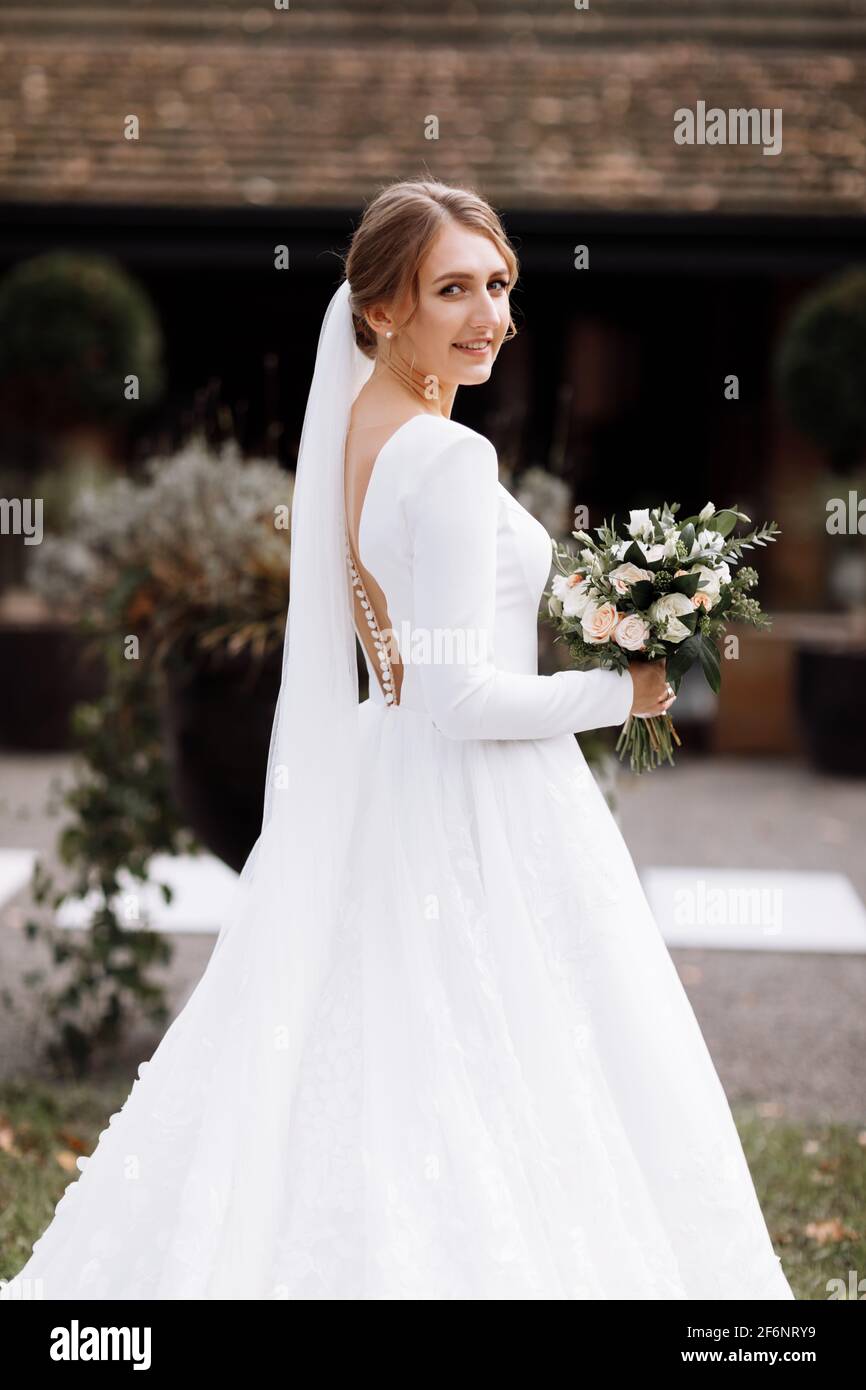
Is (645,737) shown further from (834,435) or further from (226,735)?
(834,435)

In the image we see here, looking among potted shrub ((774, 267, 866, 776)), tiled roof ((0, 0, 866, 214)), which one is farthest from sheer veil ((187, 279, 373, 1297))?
tiled roof ((0, 0, 866, 214))

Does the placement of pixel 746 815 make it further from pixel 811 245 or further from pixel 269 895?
pixel 269 895

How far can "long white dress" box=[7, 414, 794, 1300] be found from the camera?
2352mm

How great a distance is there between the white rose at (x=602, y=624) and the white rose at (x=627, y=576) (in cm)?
4

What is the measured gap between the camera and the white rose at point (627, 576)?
8.15ft

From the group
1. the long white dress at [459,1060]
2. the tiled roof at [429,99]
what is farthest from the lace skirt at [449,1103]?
the tiled roof at [429,99]

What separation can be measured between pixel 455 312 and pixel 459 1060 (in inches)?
48.0

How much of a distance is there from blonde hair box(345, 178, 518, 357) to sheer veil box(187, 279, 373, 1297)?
0.47ft

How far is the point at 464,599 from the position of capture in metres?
2.35

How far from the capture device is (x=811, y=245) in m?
10.7

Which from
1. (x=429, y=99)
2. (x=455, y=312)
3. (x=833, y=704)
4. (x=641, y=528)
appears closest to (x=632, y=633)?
(x=641, y=528)

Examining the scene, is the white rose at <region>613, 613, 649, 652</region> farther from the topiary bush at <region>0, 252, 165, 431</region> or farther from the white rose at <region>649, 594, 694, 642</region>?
the topiary bush at <region>0, 252, 165, 431</region>

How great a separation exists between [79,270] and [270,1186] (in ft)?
29.8

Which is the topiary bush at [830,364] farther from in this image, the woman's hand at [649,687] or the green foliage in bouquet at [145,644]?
the woman's hand at [649,687]
